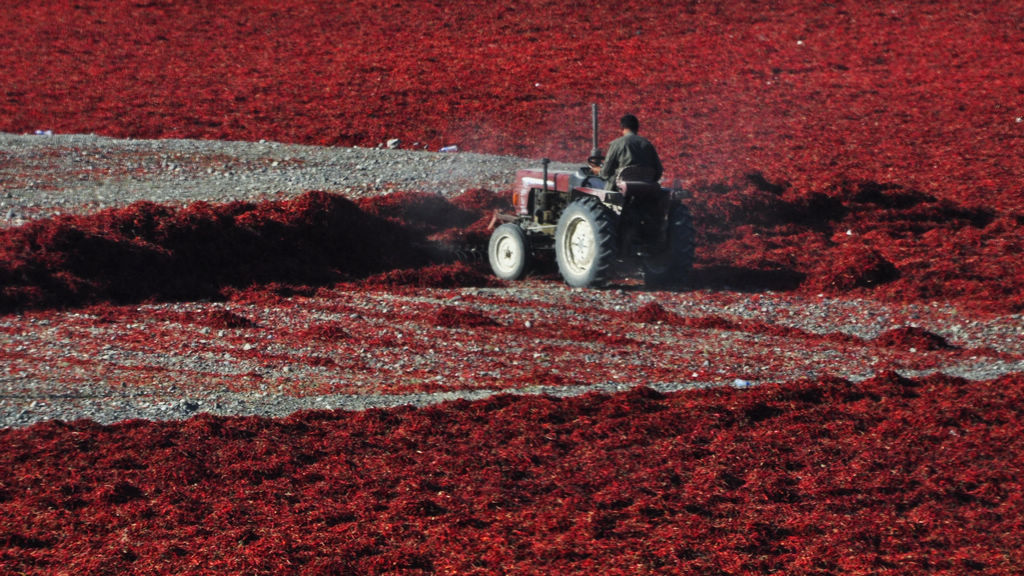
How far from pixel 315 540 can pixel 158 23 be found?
27.8m

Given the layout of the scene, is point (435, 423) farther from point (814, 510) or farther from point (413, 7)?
point (413, 7)

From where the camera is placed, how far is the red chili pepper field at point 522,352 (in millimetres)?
5980

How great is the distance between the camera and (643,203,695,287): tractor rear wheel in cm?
1314

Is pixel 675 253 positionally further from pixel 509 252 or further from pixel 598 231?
pixel 509 252

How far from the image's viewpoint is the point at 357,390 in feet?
29.6

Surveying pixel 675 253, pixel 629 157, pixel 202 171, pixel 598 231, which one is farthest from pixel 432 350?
pixel 202 171

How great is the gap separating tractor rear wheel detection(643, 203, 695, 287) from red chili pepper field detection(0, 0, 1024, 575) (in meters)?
0.31

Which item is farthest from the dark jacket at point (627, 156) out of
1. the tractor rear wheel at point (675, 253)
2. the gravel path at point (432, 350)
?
the gravel path at point (432, 350)

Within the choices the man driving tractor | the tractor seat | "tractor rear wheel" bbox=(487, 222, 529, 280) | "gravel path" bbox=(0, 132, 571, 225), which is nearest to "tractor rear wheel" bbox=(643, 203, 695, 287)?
the tractor seat

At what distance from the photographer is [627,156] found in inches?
496

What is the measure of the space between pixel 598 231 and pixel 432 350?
303 centimetres

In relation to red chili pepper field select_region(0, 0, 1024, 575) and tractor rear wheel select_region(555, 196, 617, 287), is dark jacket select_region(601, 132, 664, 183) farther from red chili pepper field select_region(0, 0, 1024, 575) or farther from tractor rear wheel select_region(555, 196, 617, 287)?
red chili pepper field select_region(0, 0, 1024, 575)

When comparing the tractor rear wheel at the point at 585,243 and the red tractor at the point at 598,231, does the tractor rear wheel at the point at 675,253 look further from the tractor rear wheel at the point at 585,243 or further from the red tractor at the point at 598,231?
the tractor rear wheel at the point at 585,243

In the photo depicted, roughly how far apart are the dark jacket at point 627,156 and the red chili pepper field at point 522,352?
4.94ft
